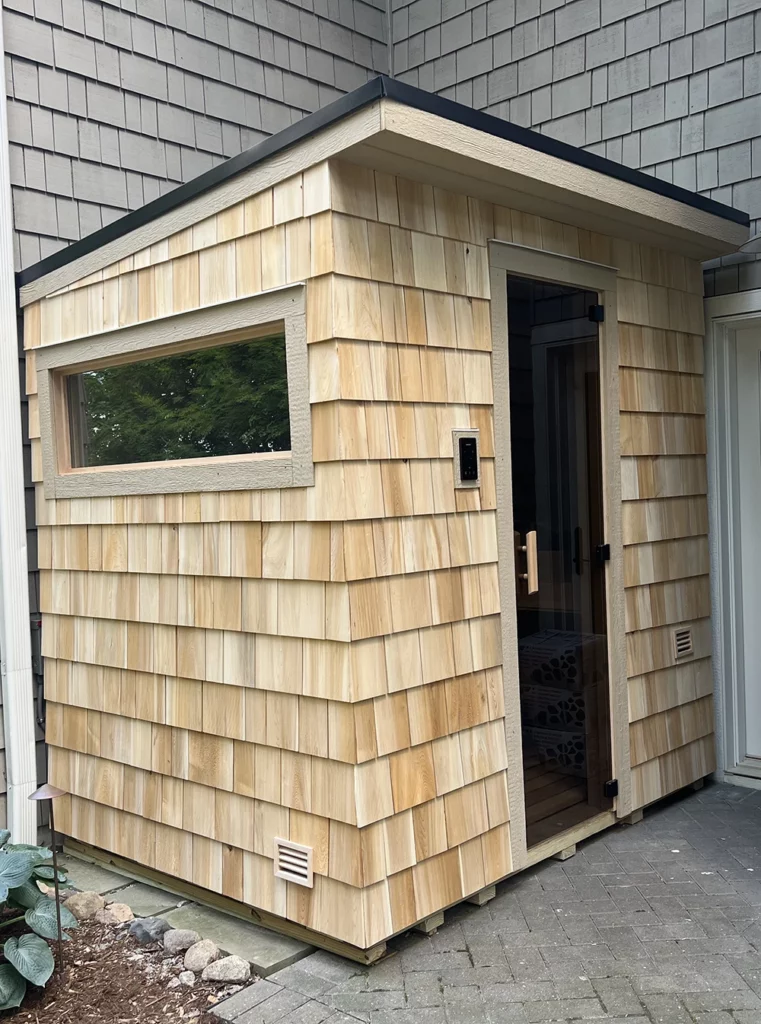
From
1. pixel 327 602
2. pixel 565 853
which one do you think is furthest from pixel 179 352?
pixel 565 853

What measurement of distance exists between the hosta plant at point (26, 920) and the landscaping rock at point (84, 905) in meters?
0.13

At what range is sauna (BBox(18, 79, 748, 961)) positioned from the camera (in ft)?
8.90

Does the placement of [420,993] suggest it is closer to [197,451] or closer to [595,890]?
[595,890]

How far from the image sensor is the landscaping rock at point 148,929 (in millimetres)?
2977

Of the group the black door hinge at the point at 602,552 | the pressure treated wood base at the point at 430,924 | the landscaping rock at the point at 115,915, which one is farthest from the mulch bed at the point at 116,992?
the black door hinge at the point at 602,552

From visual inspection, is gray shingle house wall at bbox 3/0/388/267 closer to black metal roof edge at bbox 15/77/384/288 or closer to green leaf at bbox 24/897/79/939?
black metal roof edge at bbox 15/77/384/288

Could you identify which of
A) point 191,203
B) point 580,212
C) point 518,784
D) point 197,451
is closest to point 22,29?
point 191,203

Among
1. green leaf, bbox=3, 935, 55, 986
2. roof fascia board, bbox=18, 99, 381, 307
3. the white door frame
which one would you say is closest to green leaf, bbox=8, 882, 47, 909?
green leaf, bbox=3, 935, 55, 986

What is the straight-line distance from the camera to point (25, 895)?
2873mm

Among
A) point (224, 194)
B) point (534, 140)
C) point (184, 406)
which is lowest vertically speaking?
point (184, 406)

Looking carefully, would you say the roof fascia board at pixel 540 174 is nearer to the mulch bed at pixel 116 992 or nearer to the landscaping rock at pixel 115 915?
the mulch bed at pixel 116 992

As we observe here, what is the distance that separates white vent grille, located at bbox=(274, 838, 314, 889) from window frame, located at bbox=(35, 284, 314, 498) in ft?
3.63

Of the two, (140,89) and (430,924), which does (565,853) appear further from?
(140,89)

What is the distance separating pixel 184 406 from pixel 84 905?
5.73 feet
